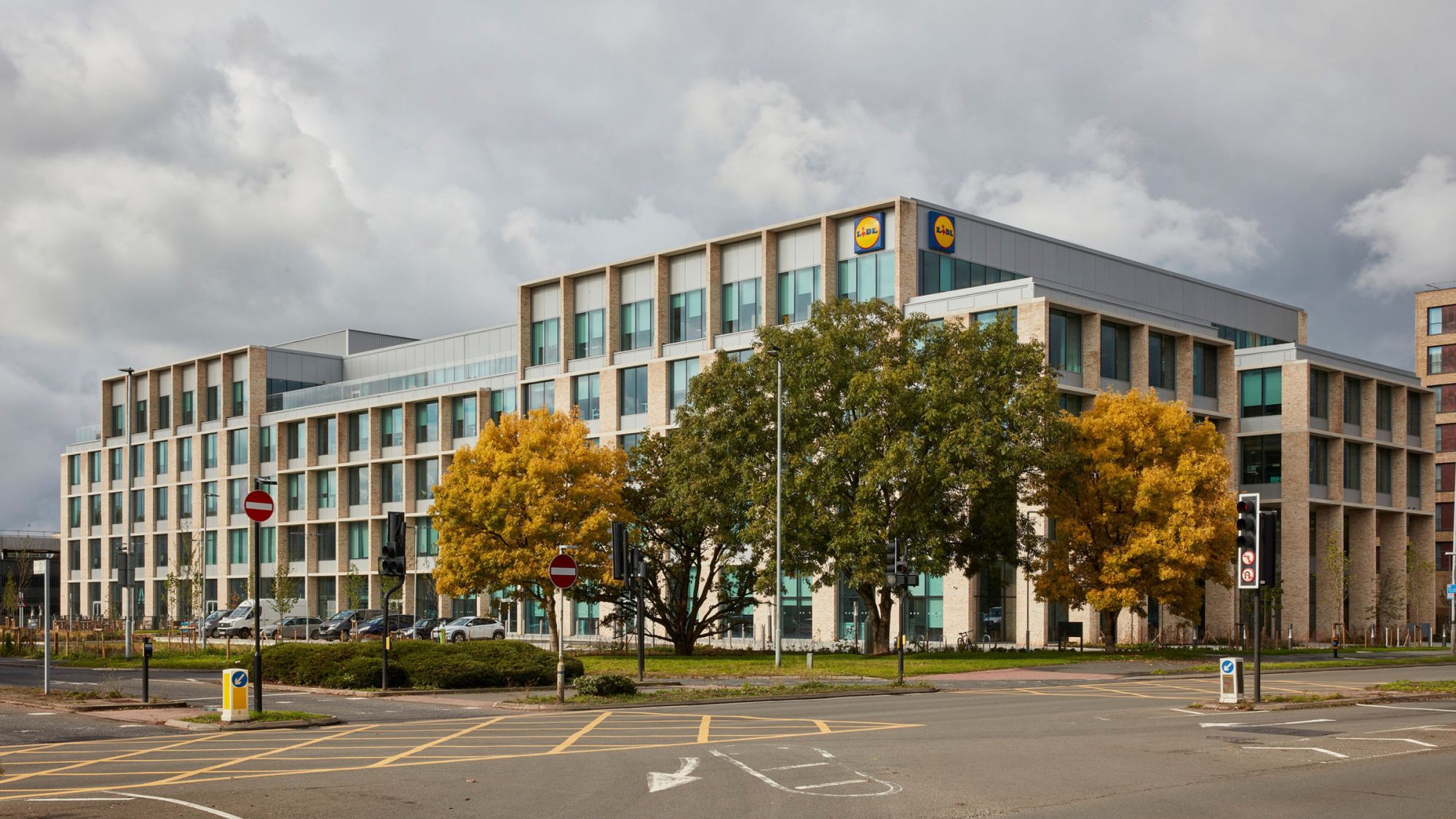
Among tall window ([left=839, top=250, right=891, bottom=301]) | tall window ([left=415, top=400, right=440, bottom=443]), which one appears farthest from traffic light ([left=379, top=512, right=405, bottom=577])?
tall window ([left=415, top=400, right=440, bottom=443])

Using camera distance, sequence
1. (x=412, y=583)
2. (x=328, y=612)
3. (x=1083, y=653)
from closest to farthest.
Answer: (x=1083, y=653) → (x=412, y=583) → (x=328, y=612)

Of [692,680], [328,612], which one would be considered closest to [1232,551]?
[692,680]

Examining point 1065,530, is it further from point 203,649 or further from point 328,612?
point 328,612

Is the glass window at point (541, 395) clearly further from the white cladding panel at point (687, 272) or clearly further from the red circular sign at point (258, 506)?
the red circular sign at point (258, 506)

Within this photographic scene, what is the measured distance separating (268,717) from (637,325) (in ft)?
175

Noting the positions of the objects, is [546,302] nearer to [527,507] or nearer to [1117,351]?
[527,507]

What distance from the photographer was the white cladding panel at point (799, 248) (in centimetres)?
6719

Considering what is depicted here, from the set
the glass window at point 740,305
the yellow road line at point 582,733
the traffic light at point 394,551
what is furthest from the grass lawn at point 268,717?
the glass window at point 740,305

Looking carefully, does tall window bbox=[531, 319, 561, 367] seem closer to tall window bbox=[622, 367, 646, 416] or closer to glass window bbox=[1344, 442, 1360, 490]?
tall window bbox=[622, 367, 646, 416]

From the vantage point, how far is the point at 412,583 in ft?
286

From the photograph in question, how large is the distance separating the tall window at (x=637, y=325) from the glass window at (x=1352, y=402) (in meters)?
39.0

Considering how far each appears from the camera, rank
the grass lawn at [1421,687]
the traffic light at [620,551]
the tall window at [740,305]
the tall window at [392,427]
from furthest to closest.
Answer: the tall window at [392,427] < the tall window at [740,305] < the traffic light at [620,551] < the grass lawn at [1421,687]

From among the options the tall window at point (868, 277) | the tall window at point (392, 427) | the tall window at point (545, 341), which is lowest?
the tall window at point (392, 427)

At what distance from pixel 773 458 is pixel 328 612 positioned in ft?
179
